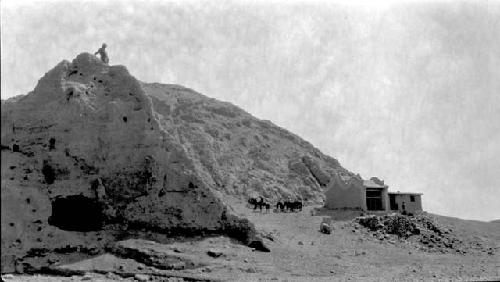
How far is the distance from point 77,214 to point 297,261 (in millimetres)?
10130

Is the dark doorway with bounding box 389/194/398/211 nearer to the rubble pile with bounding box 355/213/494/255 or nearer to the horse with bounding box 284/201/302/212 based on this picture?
the rubble pile with bounding box 355/213/494/255

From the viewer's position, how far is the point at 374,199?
137 feet

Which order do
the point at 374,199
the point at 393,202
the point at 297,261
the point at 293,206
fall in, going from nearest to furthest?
the point at 297,261 → the point at 374,199 → the point at 393,202 → the point at 293,206

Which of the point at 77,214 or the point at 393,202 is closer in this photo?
the point at 77,214

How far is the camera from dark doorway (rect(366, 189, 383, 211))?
4141cm

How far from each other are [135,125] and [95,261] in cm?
655

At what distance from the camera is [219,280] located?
2055 centimetres

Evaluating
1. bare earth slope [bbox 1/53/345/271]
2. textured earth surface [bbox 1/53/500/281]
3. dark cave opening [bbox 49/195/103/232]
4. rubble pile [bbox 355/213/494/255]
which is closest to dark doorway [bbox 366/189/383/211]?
rubble pile [bbox 355/213/494/255]

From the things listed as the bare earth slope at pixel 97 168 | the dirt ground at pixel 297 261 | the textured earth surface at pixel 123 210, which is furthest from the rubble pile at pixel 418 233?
the bare earth slope at pixel 97 168

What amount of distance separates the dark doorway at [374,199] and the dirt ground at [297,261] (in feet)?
15.1

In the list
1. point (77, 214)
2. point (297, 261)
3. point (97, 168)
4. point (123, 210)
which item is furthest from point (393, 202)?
point (77, 214)

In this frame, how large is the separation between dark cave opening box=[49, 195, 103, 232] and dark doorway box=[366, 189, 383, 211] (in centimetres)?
2422

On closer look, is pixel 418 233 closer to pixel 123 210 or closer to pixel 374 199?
pixel 374 199

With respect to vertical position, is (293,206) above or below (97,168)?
above
